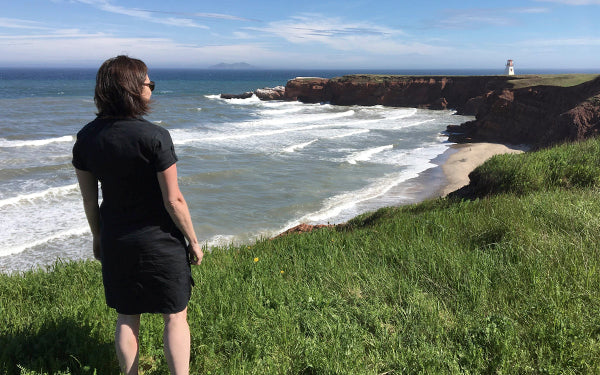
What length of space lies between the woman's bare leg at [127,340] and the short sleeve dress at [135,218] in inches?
4.1

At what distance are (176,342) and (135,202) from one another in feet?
2.85

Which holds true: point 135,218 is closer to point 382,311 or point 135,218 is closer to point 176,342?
point 176,342

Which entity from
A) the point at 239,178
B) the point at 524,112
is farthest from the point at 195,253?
the point at 524,112

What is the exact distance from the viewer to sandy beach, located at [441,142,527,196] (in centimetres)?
1858

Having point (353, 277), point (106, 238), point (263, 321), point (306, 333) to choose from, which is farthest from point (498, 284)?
point (106, 238)

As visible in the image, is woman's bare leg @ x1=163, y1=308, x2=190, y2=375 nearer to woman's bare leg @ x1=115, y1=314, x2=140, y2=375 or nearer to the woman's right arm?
woman's bare leg @ x1=115, y1=314, x2=140, y2=375

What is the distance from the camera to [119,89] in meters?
2.40

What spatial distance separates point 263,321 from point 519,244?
8.96 ft

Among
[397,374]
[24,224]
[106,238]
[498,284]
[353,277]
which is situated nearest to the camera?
[106,238]

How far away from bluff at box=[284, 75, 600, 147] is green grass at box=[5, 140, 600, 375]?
18.4 meters

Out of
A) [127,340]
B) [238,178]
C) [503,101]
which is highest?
[503,101]

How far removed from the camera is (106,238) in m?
2.52

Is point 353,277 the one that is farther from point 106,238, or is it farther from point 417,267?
point 106,238

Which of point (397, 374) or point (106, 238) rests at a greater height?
point (106, 238)
